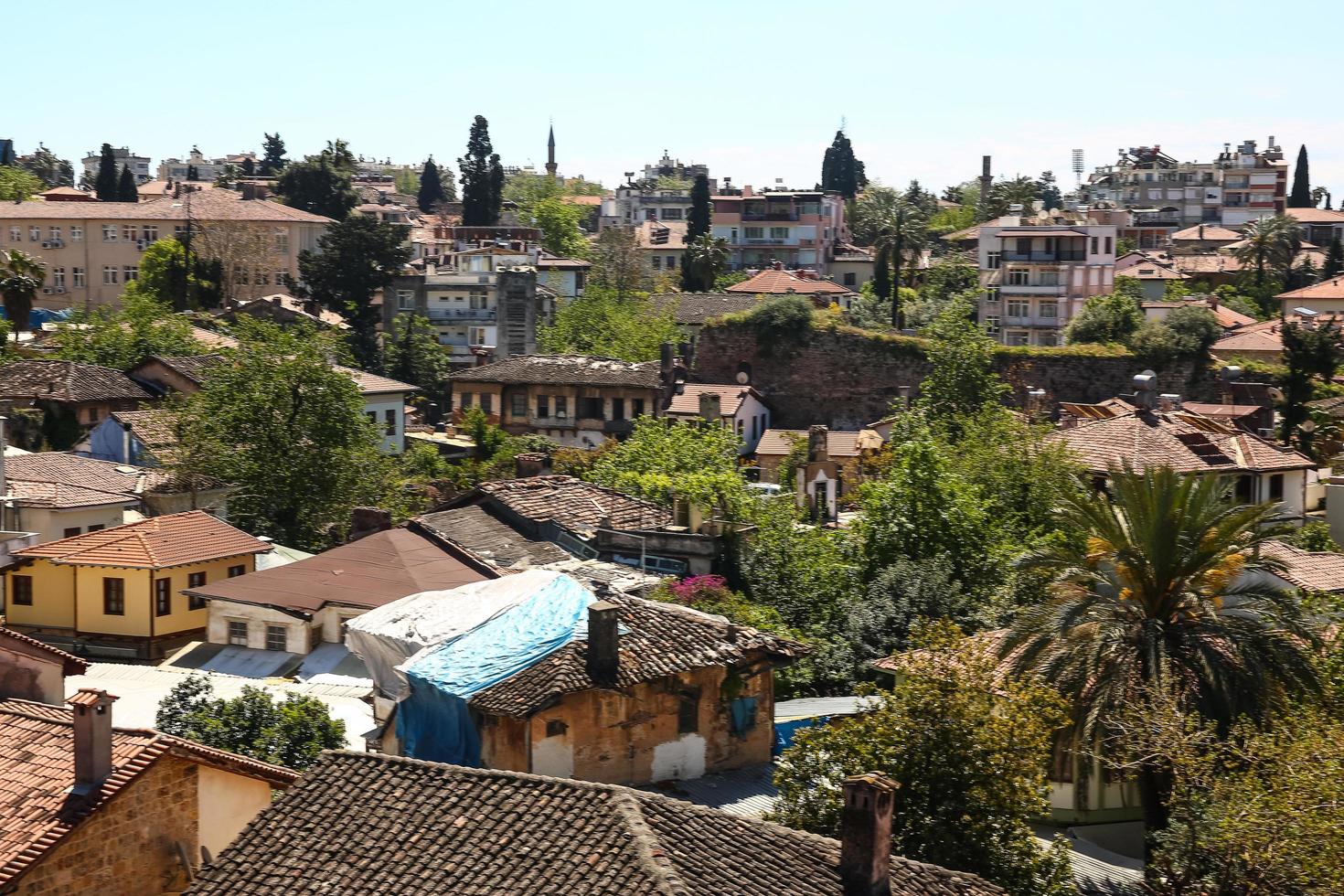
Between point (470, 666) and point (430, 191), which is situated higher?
point (430, 191)

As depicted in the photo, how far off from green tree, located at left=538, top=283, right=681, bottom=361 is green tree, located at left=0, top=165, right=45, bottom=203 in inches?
1339

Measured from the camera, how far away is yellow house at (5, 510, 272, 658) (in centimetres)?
3397

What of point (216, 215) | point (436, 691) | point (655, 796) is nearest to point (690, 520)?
point (436, 691)

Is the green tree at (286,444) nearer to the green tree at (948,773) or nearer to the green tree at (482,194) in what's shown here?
the green tree at (948,773)

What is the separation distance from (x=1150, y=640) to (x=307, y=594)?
15.7 m

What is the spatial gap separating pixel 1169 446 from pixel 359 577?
17723 millimetres

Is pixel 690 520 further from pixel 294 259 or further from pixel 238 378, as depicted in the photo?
pixel 294 259

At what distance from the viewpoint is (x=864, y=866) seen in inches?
624

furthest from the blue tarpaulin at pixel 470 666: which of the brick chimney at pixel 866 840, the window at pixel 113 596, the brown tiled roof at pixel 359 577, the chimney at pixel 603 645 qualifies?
the window at pixel 113 596

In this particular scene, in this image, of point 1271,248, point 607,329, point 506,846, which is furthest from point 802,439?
point 506,846

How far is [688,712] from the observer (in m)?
22.8

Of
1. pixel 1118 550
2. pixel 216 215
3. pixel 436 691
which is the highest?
pixel 216 215

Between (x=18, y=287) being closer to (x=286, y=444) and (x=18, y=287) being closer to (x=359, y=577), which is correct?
(x=286, y=444)

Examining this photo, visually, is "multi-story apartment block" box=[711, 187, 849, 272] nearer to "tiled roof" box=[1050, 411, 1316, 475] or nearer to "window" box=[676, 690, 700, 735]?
"tiled roof" box=[1050, 411, 1316, 475]
